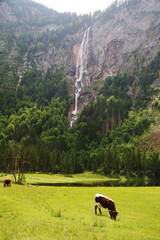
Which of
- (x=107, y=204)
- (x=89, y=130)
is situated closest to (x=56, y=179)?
(x=107, y=204)

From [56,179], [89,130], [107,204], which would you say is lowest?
[56,179]

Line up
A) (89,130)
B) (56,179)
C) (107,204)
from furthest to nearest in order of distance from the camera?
(89,130) → (56,179) → (107,204)

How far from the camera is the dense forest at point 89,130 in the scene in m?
93.0

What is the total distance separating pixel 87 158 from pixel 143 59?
136 metres

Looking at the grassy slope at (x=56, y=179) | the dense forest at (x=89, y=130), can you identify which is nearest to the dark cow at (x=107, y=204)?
the grassy slope at (x=56, y=179)

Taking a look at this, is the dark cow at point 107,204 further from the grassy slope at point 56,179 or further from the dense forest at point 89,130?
the dense forest at point 89,130

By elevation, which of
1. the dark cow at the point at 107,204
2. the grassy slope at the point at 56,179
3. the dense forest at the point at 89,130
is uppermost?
the dense forest at the point at 89,130

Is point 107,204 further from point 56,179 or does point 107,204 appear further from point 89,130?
point 89,130

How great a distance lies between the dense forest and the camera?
93.0 meters

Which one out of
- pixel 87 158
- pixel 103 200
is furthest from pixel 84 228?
pixel 87 158

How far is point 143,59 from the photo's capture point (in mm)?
192875

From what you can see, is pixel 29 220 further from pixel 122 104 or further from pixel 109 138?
pixel 122 104

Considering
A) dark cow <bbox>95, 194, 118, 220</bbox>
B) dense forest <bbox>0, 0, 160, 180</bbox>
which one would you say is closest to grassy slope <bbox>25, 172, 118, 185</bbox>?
dense forest <bbox>0, 0, 160, 180</bbox>

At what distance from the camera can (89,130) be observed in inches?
5531
